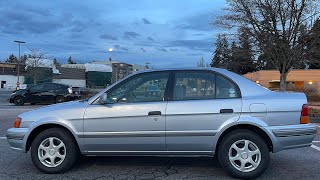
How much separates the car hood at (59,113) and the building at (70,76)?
78116 millimetres

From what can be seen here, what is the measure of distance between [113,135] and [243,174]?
6.50 ft

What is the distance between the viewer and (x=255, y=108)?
5598 millimetres

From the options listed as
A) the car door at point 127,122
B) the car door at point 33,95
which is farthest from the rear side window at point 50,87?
the car door at point 127,122

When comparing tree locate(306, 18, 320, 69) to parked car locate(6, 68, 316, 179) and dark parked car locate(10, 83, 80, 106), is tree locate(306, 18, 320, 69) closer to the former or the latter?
dark parked car locate(10, 83, 80, 106)

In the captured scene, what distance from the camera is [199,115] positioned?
5605 mm

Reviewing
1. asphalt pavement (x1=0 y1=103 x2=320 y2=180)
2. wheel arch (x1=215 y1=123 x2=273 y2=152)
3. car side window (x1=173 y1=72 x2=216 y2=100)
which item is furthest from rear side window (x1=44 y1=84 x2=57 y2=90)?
wheel arch (x1=215 y1=123 x2=273 y2=152)

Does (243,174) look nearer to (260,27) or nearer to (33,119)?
(33,119)

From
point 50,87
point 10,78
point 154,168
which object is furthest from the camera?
point 10,78

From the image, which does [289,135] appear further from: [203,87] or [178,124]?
[178,124]

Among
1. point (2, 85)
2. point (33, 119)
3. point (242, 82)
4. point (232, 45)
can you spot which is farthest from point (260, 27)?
point (2, 85)

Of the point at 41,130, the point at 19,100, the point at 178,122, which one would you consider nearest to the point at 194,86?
A: the point at 178,122

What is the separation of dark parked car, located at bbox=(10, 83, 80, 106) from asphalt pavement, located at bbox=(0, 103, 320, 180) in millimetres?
15830

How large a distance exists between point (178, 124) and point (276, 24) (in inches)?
570

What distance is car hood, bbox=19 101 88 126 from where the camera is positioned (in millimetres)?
5844
